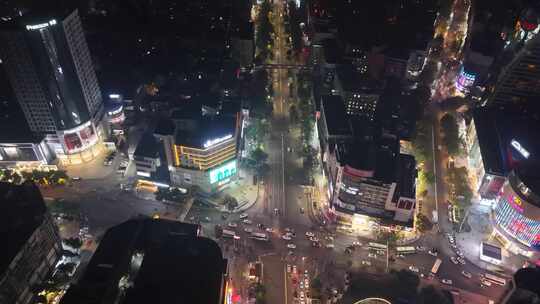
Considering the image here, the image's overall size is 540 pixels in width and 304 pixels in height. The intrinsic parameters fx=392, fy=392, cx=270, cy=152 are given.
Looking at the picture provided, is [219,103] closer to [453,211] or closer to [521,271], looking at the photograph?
[453,211]

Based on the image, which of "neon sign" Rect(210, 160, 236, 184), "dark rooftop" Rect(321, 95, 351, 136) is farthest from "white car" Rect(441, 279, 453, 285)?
"neon sign" Rect(210, 160, 236, 184)

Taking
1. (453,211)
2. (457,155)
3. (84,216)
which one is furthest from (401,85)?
(84,216)

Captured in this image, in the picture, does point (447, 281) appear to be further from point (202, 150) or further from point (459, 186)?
point (202, 150)

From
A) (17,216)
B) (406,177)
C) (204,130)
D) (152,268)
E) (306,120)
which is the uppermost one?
(204,130)

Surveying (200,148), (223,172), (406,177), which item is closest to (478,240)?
(406,177)

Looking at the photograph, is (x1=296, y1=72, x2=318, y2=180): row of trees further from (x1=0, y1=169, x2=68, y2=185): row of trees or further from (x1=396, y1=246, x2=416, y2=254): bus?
(x1=0, y1=169, x2=68, y2=185): row of trees

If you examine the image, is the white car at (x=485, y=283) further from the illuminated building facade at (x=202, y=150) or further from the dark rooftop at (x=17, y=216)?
the dark rooftop at (x=17, y=216)
